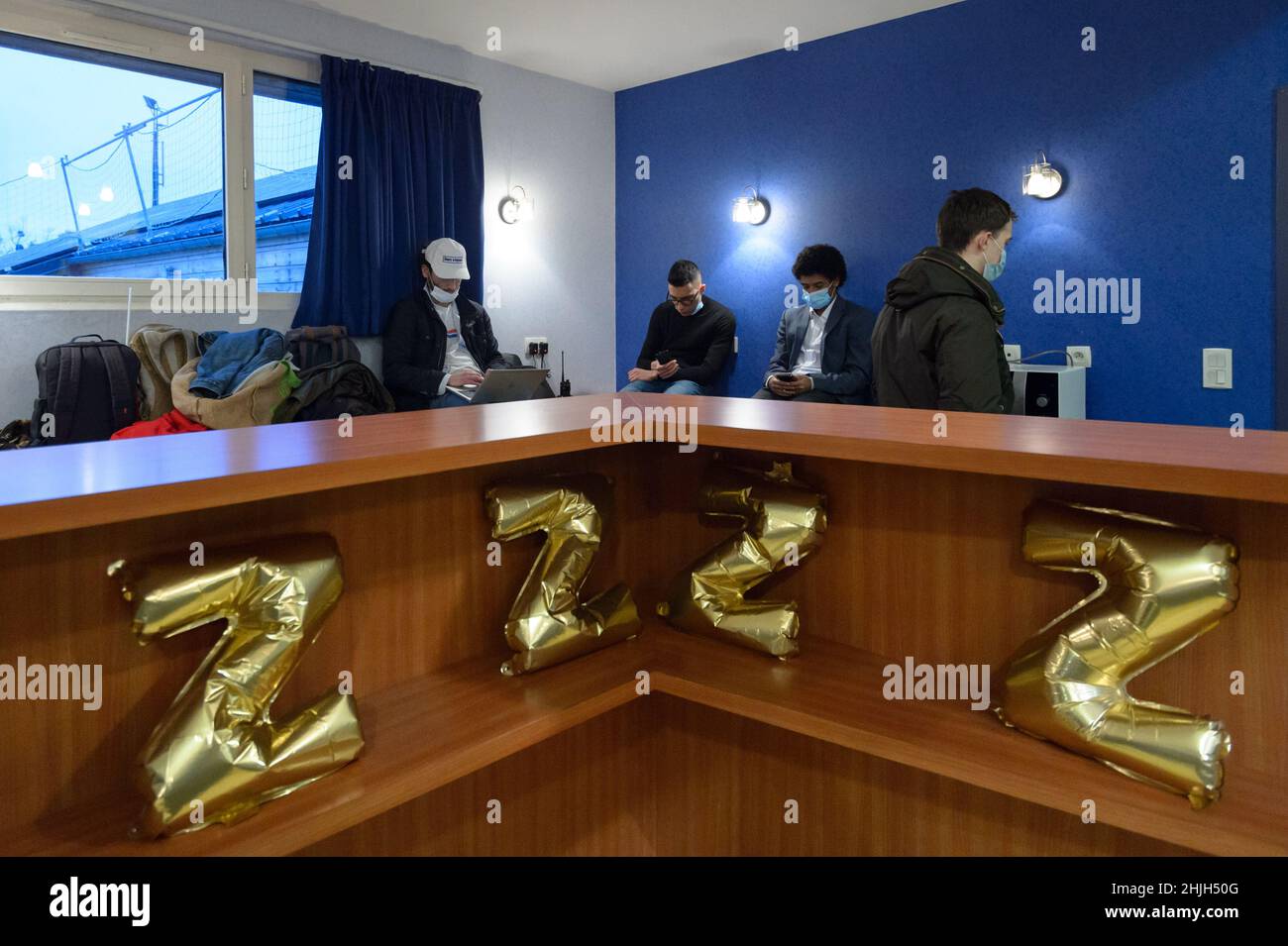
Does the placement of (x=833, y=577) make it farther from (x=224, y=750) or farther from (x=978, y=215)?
(x=978, y=215)

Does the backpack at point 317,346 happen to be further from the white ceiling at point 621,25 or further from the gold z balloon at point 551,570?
the gold z balloon at point 551,570

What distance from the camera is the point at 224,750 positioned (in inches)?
39.5

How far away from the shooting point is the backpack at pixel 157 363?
3631 millimetres

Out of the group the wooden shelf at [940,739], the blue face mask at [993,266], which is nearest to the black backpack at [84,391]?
the wooden shelf at [940,739]

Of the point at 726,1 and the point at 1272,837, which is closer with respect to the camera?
the point at 1272,837

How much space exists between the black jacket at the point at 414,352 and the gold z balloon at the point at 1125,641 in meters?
3.59

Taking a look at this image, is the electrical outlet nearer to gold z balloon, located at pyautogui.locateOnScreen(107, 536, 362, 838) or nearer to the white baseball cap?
the white baseball cap

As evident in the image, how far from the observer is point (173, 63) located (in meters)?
3.96

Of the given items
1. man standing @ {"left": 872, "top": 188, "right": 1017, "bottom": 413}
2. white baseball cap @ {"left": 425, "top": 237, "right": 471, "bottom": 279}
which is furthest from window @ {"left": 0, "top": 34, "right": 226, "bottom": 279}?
man standing @ {"left": 872, "top": 188, "right": 1017, "bottom": 413}

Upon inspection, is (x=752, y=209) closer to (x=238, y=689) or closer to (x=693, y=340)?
(x=693, y=340)

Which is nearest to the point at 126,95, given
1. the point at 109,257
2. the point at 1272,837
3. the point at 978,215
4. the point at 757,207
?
the point at 109,257

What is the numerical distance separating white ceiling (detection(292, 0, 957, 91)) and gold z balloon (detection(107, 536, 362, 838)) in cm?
385

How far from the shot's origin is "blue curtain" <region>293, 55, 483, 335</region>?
4.37 metres

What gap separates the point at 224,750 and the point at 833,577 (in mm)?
903
